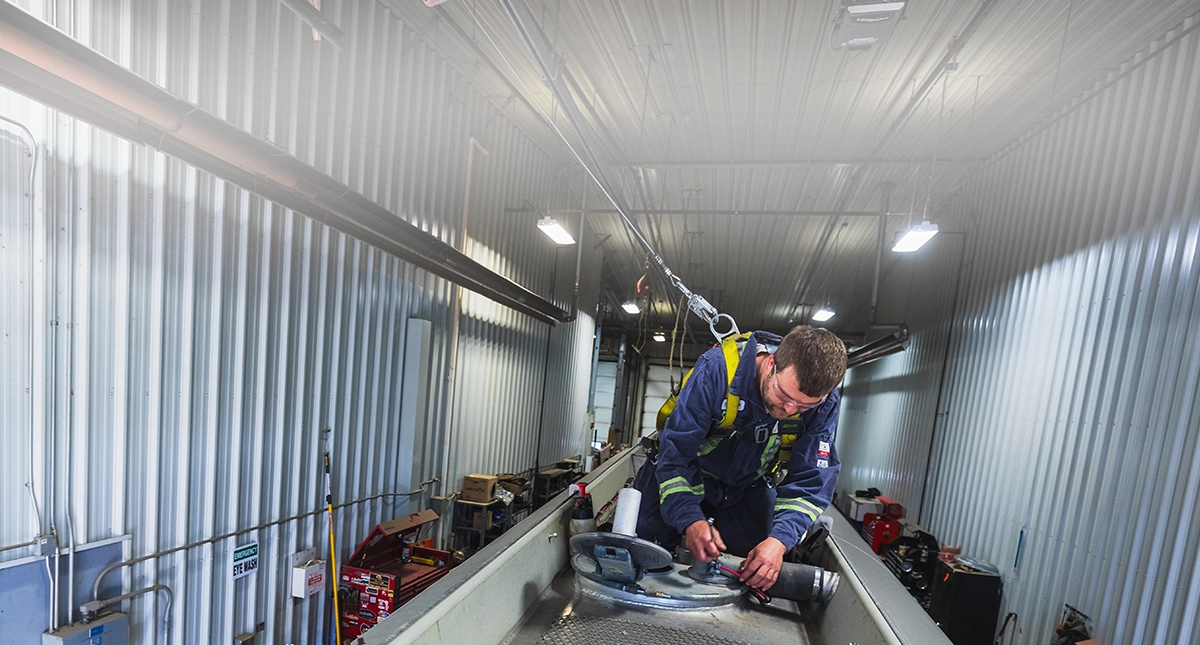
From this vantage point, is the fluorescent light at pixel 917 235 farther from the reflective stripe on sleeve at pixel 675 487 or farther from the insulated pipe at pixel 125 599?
the insulated pipe at pixel 125 599

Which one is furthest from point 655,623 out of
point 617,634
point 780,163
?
point 780,163

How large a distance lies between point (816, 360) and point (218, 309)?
9.82ft

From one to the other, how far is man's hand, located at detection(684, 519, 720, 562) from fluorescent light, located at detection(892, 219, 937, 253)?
4.00 m

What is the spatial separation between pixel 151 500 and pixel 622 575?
239cm

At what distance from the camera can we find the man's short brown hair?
1629mm

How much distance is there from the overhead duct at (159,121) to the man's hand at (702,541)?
→ 243 cm

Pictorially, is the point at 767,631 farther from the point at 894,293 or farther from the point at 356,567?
the point at 894,293

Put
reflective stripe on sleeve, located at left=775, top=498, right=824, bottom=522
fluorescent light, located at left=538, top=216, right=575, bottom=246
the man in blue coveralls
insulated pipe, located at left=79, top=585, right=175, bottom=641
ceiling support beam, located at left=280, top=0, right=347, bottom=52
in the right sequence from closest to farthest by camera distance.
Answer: the man in blue coveralls, reflective stripe on sleeve, located at left=775, top=498, right=824, bottom=522, insulated pipe, located at left=79, top=585, right=175, bottom=641, ceiling support beam, located at left=280, top=0, right=347, bottom=52, fluorescent light, located at left=538, top=216, right=575, bottom=246

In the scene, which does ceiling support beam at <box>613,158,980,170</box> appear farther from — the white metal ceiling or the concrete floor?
the concrete floor

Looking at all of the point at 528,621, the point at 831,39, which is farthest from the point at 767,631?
the point at 831,39

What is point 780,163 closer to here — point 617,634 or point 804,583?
point 804,583

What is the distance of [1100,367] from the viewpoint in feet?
11.5

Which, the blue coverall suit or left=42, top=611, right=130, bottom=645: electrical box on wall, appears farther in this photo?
left=42, top=611, right=130, bottom=645: electrical box on wall

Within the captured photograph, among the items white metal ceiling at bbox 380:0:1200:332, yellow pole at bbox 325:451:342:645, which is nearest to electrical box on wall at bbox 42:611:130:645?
yellow pole at bbox 325:451:342:645
